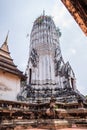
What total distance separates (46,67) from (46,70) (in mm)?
508

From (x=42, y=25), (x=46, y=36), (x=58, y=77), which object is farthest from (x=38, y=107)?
(x=42, y=25)

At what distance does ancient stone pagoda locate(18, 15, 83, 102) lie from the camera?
19984 mm

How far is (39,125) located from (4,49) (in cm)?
1137

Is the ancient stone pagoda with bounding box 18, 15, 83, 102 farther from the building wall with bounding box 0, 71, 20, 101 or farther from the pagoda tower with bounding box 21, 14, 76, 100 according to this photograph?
the building wall with bounding box 0, 71, 20, 101

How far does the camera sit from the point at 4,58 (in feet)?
51.2

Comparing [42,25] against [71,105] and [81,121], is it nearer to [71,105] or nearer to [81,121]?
[71,105]

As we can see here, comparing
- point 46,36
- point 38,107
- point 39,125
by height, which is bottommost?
point 39,125

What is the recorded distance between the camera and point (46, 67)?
77.7ft

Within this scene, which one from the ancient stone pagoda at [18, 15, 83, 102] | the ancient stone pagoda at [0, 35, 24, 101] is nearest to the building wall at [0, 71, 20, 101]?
the ancient stone pagoda at [0, 35, 24, 101]

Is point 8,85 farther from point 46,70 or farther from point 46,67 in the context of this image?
point 46,67

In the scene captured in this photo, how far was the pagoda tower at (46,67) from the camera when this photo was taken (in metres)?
20.7

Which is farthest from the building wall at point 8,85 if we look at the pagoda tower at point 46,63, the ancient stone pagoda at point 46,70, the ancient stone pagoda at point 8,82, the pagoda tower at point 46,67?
the pagoda tower at point 46,63

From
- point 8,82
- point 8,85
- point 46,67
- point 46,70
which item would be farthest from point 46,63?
point 8,85

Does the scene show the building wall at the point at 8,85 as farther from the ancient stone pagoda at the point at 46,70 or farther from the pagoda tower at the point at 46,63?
the pagoda tower at the point at 46,63
